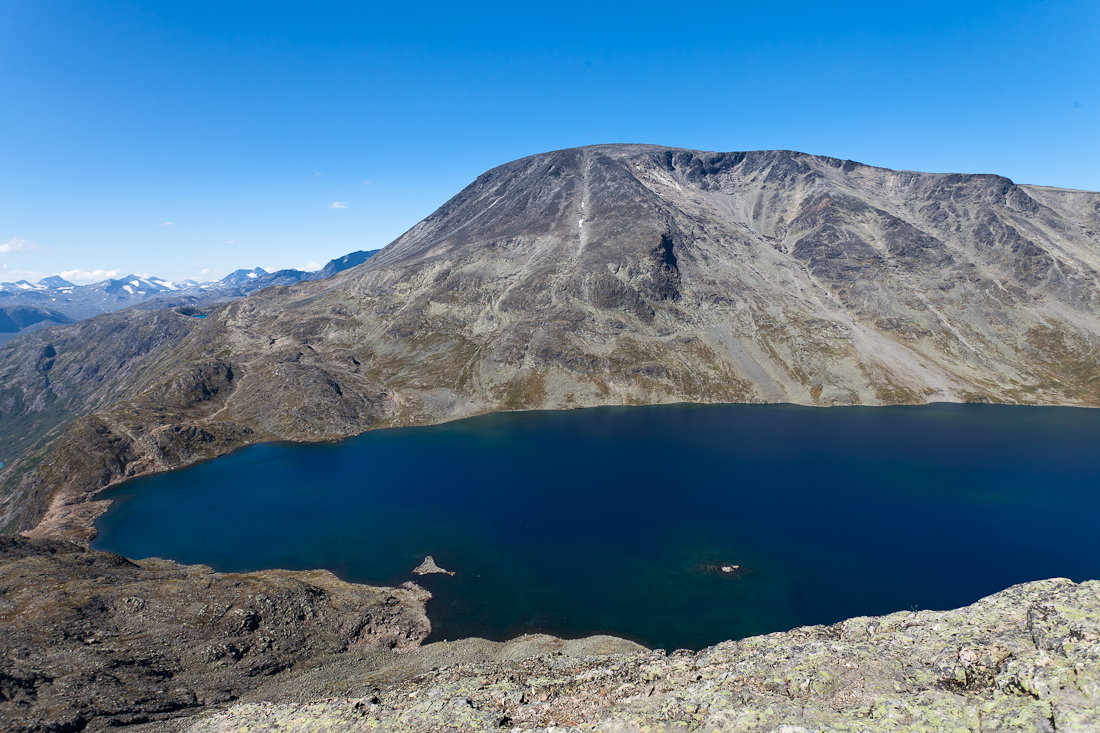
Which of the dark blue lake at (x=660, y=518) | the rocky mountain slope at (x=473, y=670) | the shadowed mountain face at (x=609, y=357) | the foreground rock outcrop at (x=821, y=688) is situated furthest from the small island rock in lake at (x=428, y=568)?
the shadowed mountain face at (x=609, y=357)

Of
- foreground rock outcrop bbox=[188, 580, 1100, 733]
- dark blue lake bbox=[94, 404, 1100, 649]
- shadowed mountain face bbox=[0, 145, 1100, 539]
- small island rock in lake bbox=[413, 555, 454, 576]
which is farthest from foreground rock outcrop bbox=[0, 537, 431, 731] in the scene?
shadowed mountain face bbox=[0, 145, 1100, 539]

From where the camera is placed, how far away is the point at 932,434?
4456 inches

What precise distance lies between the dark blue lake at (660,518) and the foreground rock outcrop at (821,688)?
2092cm

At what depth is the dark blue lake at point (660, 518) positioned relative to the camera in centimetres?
5541

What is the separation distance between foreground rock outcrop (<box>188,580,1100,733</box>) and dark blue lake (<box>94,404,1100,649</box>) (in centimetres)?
2092

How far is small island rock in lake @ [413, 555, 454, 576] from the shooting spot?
63.0 m

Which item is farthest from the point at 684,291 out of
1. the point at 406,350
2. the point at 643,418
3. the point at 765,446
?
the point at 406,350

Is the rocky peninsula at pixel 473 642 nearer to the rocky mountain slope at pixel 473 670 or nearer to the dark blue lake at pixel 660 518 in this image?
the rocky mountain slope at pixel 473 670

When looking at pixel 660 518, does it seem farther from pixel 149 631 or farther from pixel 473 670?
pixel 149 631

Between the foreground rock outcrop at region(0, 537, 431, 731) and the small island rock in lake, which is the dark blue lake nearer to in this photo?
the small island rock in lake

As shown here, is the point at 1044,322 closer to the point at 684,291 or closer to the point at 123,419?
the point at 684,291

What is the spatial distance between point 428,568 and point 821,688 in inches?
2041

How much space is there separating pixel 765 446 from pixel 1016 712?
9278 cm

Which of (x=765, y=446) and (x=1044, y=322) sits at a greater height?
(x=1044, y=322)
